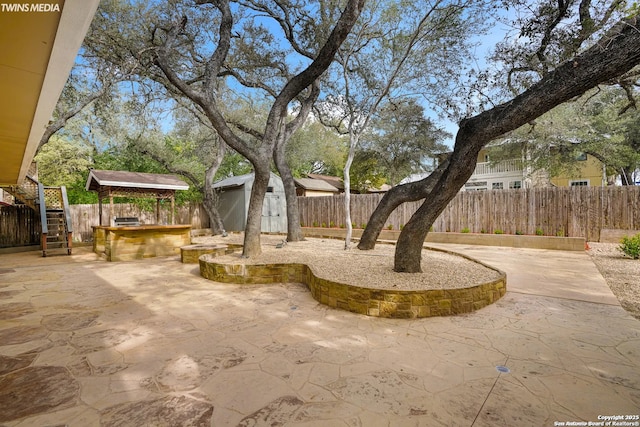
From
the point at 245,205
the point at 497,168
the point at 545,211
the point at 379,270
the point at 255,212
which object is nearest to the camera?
the point at 379,270

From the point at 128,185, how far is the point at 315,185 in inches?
518

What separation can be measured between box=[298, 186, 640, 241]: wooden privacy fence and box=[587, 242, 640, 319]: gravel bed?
2.49ft

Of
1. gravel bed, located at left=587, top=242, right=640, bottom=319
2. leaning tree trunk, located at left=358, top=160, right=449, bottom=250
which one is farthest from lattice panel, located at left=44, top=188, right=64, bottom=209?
gravel bed, located at left=587, top=242, right=640, bottom=319

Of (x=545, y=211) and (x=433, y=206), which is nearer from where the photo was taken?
(x=433, y=206)

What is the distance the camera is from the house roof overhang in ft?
4.81

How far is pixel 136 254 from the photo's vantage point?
8641 mm

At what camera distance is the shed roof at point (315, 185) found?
2035cm

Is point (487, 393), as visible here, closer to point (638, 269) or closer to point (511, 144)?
point (638, 269)

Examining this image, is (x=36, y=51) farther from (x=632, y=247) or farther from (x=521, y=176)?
(x=521, y=176)

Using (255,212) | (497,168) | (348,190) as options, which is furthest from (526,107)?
(497,168)

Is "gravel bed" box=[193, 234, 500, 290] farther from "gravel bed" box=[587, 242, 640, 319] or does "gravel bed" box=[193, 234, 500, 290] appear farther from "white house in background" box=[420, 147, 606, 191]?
"white house in background" box=[420, 147, 606, 191]

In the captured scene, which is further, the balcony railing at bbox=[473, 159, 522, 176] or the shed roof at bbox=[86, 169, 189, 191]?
the balcony railing at bbox=[473, 159, 522, 176]

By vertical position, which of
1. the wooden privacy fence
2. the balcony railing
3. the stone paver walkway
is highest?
the balcony railing

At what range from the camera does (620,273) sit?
5.52 metres
